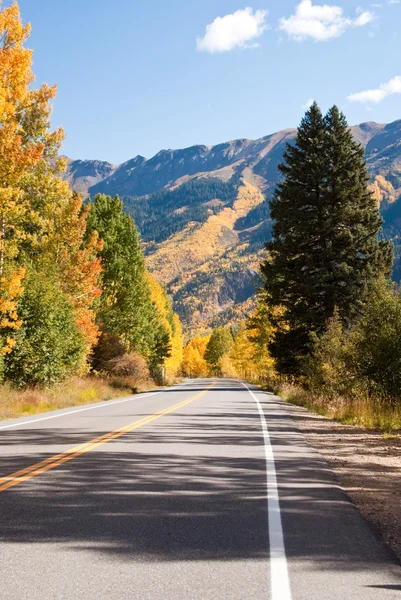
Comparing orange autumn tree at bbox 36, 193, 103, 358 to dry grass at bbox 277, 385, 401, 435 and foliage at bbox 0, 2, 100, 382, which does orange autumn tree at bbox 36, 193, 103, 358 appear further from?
dry grass at bbox 277, 385, 401, 435

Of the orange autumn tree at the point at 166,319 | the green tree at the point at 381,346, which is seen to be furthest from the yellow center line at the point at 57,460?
the orange autumn tree at the point at 166,319

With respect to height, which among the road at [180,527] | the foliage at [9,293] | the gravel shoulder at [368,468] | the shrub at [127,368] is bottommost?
the shrub at [127,368]

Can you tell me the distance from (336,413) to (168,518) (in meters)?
15.9

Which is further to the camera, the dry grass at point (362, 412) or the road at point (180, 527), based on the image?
the dry grass at point (362, 412)

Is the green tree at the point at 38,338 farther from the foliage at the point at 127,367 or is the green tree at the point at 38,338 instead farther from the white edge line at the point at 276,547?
the white edge line at the point at 276,547

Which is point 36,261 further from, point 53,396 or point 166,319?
point 166,319

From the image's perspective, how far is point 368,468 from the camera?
10.3 meters

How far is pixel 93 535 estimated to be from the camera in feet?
Result: 18.2

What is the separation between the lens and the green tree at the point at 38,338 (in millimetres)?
24041

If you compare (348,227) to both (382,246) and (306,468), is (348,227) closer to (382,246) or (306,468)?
(382,246)

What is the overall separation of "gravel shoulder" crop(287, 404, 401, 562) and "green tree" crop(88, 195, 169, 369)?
24.6 metres

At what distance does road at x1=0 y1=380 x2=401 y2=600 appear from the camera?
4.36 meters

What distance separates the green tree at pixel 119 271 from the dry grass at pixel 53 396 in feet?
20.0

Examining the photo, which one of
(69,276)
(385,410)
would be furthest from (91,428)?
(69,276)
